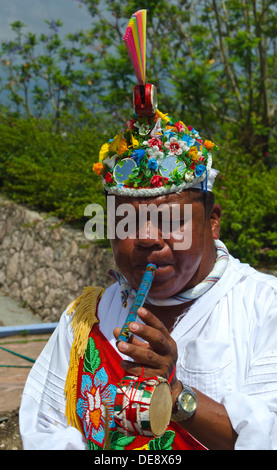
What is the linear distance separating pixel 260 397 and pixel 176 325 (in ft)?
1.37

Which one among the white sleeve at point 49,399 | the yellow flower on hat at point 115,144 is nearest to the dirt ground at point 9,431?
the white sleeve at point 49,399

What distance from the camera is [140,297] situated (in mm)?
1543

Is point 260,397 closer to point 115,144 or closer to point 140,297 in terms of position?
point 140,297

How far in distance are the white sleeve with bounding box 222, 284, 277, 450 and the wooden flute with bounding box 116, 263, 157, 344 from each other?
1.31 feet

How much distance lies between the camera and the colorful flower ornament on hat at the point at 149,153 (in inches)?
69.0

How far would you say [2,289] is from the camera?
9.23 metres

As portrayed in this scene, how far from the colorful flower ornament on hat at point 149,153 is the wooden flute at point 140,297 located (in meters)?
0.27

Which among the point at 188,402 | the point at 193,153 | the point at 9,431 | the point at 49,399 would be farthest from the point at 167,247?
the point at 9,431

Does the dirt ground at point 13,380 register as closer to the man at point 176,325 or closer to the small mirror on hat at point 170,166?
the man at point 176,325

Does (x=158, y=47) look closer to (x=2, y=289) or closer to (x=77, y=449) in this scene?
(x=2, y=289)

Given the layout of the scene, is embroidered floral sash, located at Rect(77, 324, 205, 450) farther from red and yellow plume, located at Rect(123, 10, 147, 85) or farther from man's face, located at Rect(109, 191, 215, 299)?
red and yellow plume, located at Rect(123, 10, 147, 85)

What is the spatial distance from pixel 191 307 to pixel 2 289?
7.90m

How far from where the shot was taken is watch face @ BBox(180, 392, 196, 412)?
1.44 m

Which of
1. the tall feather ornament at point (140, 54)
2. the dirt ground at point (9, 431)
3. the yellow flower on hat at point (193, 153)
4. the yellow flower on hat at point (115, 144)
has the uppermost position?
the tall feather ornament at point (140, 54)
